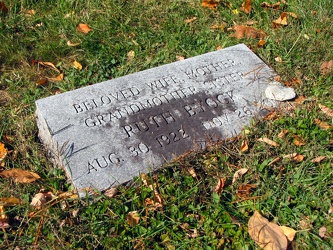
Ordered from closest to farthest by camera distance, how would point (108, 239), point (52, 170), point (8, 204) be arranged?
1. point (108, 239)
2. point (8, 204)
3. point (52, 170)

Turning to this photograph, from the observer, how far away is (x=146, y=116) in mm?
2912

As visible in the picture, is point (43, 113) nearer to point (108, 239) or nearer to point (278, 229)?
point (108, 239)

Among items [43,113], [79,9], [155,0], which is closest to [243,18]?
[155,0]

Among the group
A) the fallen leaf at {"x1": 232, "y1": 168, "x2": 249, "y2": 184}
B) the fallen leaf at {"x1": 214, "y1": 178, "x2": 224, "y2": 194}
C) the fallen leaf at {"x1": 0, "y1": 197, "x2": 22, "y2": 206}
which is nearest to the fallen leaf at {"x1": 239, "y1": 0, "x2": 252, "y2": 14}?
the fallen leaf at {"x1": 232, "y1": 168, "x2": 249, "y2": 184}

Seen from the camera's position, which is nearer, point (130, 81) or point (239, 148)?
point (239, 148)

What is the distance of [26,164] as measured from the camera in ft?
9.14

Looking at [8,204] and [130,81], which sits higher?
[130,81]

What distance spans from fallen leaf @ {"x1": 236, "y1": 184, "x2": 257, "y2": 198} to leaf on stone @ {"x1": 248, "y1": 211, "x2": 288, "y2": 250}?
167 millimetres

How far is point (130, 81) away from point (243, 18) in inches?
61.8

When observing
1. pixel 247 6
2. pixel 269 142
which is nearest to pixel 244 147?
pixel 269 142

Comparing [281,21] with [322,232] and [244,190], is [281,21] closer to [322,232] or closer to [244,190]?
[244,190]

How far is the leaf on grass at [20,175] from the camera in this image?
8.65 feet

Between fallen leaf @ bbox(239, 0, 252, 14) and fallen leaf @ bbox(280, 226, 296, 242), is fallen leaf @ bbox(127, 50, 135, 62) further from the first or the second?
fallen leaf @ bbox(280, 226, 296, 242)

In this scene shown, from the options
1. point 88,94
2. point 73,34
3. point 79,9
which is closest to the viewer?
point 88,94
